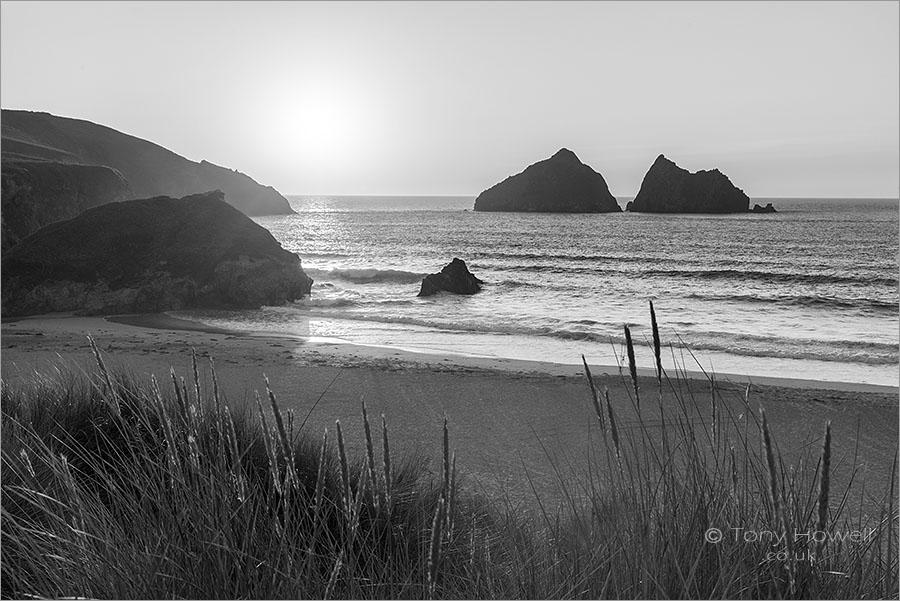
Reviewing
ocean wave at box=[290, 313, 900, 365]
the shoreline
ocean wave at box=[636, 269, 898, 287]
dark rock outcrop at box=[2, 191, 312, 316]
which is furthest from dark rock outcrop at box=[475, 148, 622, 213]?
the shoreline

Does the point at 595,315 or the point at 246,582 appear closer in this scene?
the point at 246,582

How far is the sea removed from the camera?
10.9m

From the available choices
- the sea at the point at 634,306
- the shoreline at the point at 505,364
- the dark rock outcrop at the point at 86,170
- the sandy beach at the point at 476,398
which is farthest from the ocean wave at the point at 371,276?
the sandy beach at the point at 476,398

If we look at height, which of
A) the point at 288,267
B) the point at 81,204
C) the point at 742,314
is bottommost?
the point at 742,314

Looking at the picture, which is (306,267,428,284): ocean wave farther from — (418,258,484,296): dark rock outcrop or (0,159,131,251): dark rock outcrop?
(0,159,131,251): dark rock outcrop

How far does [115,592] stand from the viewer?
6.00 feet

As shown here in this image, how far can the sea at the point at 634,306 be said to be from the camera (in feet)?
35.7

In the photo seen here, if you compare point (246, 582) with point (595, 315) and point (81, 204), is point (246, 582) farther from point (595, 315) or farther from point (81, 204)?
point (81, 204)

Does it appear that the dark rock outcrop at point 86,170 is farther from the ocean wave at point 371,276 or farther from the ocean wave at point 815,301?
the ocean wave at point 815,301

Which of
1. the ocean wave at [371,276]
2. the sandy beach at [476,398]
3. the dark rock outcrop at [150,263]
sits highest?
the dark rock outcrop at [150,263]

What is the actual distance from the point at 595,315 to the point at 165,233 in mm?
9880

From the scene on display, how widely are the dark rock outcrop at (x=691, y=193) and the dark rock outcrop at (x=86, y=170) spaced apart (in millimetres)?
56891

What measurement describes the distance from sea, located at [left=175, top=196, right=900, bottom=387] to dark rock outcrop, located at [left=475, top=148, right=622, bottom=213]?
2307 inches

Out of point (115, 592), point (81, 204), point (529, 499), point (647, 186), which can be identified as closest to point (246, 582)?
point (115, 592)
